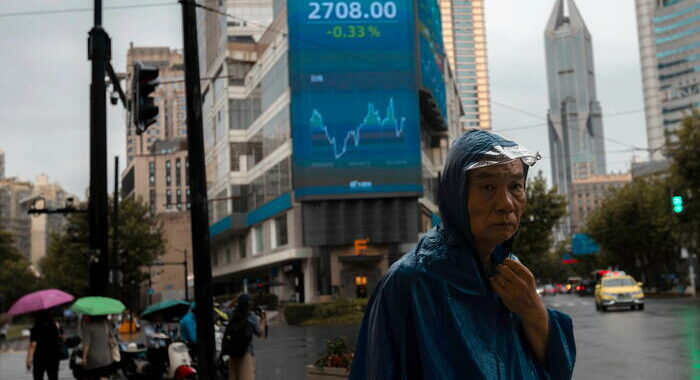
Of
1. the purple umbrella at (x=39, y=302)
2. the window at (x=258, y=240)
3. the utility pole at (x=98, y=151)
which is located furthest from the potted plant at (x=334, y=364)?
the window at (x=258, y=240)

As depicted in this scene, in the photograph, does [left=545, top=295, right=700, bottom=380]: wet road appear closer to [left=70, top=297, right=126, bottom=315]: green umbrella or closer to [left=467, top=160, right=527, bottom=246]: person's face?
A: [left=70, top=297, right=126, bottom=315]: green umbrella

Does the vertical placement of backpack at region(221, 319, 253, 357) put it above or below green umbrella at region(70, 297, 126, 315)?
below

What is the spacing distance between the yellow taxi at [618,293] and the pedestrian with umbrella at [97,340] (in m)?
26.7

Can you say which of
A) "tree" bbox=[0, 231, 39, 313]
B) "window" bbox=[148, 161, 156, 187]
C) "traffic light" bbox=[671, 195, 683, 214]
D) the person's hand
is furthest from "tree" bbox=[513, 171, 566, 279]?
"window" bbox=[148, 161, 156, 187]

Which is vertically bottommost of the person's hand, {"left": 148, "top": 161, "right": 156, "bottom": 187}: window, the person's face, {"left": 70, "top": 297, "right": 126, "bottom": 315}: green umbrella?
{"left": 70, "top": 297, "right": 126, "bottom": 315}: green umbrella

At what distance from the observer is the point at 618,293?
3478 centimetres

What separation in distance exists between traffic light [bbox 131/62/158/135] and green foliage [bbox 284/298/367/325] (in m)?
28.6

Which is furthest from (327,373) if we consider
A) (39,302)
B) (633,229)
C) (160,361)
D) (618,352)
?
(633,229)

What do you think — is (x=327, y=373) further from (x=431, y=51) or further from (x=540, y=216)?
(x=431, y=51)

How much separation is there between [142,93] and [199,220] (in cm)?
333

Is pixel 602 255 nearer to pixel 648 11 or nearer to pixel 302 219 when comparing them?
pixel 302 219

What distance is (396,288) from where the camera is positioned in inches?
82.0

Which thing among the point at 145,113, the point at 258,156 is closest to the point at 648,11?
the point at 258,156

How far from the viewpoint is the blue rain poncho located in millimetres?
2010
